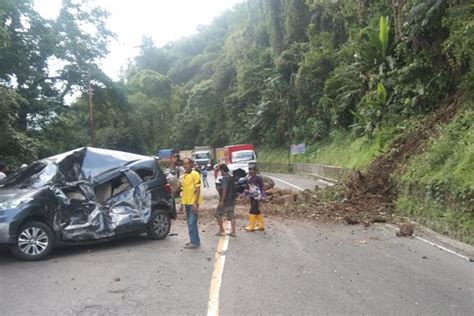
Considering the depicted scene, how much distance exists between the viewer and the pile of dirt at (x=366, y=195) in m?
14.3

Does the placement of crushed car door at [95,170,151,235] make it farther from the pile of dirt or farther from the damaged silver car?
the pile of dirt

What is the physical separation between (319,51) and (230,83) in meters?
25.3

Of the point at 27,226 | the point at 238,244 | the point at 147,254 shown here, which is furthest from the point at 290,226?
the point at 27,226

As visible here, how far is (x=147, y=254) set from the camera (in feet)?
30.3

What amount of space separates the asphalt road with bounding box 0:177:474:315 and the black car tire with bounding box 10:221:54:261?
0.62ft

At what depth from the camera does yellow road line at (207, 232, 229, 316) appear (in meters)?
5.96

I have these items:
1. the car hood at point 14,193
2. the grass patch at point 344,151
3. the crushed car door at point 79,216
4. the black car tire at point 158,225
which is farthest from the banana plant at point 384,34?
the car hood at point 14,193

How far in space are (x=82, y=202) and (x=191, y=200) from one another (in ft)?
6.46

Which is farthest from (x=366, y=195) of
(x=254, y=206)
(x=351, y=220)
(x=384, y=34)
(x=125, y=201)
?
(x=384, y=34)

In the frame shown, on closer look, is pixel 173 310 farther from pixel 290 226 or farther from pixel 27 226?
pixel 290 226

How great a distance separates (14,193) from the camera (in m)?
8.95

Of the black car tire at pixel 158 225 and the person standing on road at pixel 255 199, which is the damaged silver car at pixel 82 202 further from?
the person standing on road at pixel 255 199

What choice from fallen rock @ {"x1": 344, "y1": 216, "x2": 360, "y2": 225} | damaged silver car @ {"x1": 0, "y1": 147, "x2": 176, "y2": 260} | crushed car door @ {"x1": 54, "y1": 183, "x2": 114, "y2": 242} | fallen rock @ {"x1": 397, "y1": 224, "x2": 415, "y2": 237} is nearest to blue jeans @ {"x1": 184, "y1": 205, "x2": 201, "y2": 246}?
damaged silver car @ {"x1": 0, "y1": 147, "x2": 176, "y2": 260}

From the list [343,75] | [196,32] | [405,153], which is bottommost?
[405,153]
